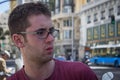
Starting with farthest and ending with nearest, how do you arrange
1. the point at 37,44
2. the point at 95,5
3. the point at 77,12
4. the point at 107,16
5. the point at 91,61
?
the point at 77,12 < the point at 95,5 < the point at 107,16 < the point at 91,61 < the point at 37,44

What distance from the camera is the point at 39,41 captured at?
229 centimetres

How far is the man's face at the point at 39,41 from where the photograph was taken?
7.41 ft

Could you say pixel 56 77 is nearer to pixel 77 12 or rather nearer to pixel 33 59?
pixel 33 59

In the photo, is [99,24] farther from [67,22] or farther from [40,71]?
[40,71]

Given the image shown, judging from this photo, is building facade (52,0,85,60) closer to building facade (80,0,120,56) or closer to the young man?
building facade (80,0,120,56)

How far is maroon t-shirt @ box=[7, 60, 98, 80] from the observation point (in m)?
2.28

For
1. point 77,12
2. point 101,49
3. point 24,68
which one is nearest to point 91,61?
point 101,49

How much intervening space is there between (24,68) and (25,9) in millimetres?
375

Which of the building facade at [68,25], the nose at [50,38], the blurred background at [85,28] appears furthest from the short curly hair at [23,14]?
the building facade at [68,25]

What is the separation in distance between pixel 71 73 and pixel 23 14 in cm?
45

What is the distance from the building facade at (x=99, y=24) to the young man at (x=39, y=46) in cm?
4113

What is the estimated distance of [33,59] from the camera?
2291mm

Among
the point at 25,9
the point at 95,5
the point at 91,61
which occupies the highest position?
the point at 95,5

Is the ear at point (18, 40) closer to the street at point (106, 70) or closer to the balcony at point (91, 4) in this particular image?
the street at point (106, 70)
